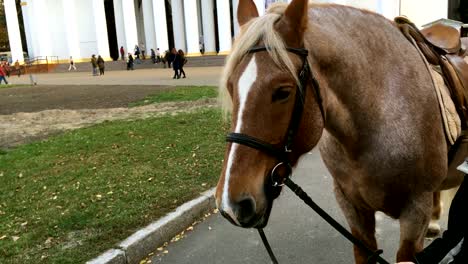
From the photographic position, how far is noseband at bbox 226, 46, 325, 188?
1789 mm

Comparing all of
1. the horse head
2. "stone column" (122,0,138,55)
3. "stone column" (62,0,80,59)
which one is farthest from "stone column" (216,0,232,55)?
the horse head

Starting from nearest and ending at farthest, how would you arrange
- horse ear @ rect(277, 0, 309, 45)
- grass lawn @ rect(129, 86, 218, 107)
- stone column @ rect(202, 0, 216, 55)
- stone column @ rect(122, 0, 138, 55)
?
horse ear @ rect(277, 0, 309, 45) → grass lawn @ rect(129, 86, 218, 107) → stone column @ rect(202, 0, 216, 55) → stone column @ rect(122, 0, 138, 55)

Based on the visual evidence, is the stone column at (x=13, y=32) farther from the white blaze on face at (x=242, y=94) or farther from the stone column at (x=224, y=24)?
the white blaze on face at (x=242, y=94)

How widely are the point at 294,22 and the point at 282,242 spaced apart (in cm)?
305

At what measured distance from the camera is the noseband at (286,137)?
1.79 metres

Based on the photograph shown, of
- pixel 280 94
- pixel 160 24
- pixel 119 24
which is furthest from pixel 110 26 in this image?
pixel 280 94

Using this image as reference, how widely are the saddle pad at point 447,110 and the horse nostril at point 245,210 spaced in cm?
136

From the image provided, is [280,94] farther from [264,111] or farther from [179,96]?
[179,96]

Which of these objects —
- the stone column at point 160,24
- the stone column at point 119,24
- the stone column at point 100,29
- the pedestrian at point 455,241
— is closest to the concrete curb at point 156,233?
the pedestrian at point 455,241

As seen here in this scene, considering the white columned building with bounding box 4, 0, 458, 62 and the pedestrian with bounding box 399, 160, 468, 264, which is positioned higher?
the white columned building with bounding box 4, 0, 458, 62

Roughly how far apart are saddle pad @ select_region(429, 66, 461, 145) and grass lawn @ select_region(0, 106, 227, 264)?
10.0 feet

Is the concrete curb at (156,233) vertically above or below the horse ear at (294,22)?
below

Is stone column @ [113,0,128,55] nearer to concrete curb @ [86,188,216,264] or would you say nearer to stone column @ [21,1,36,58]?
stone column @ [21,1,36,58]

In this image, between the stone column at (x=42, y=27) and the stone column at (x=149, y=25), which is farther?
the stone column at (x=42, y=27)
